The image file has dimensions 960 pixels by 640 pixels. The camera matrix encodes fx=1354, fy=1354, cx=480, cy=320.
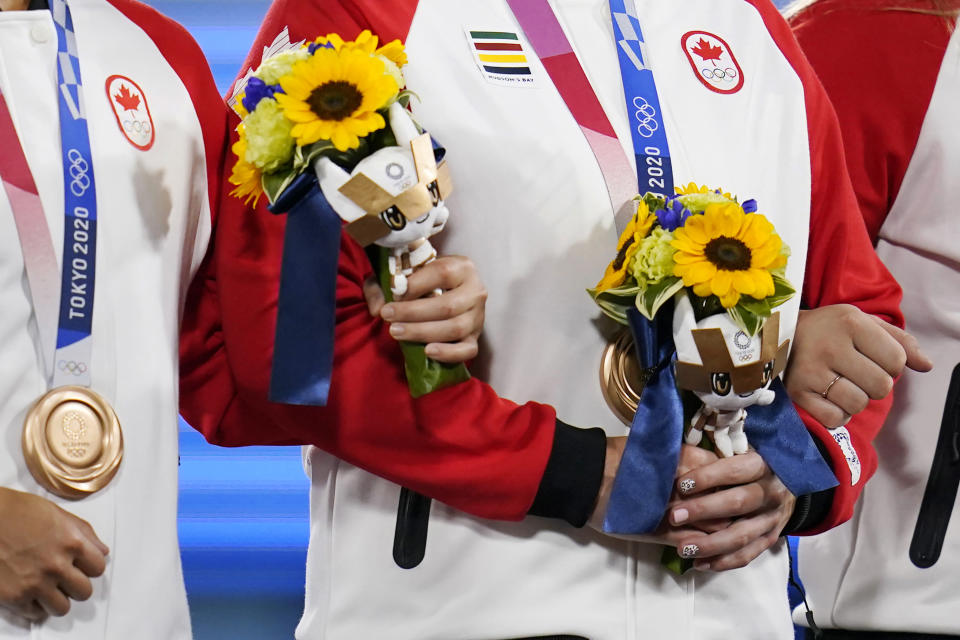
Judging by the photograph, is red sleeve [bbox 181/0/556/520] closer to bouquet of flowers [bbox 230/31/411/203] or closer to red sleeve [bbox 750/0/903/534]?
bouquet of flowers [bbox 230/31/411/203]

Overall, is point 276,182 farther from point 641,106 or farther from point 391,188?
point 641,106

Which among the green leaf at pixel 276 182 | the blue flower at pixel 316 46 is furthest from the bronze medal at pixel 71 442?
the blue flower at pixel 316 46

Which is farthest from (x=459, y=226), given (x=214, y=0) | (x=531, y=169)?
(x=214, y=0)

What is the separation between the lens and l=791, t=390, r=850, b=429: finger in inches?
66.7

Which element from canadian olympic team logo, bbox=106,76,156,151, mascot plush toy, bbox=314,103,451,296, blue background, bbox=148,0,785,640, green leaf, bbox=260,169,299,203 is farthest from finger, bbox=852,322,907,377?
blue background, bbox=148,0,785,640

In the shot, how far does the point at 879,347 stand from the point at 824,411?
0.10 meters

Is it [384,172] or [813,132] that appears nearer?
[384,172]

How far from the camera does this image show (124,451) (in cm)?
145

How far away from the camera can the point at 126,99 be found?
1.51 metres

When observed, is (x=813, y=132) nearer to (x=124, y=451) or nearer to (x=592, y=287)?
(x=592, y=287)

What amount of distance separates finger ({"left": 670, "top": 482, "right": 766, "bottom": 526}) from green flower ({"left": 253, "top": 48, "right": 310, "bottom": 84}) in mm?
654

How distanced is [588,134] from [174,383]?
56 cm

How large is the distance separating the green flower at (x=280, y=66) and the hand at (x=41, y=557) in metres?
0.48

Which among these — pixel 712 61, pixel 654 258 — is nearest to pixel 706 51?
pixel 712 61
